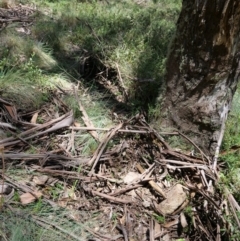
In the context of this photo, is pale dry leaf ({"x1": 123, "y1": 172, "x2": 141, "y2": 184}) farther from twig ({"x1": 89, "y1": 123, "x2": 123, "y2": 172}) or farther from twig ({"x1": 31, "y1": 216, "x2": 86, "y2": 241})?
twig ({"x1": 31, "y1": 216, "x2": 86, "y2": 241})

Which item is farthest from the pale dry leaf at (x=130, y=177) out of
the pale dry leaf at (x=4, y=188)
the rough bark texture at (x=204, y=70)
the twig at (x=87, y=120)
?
the pale dry leaf at (x=4, y=188)

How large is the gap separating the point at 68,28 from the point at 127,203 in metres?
2.56

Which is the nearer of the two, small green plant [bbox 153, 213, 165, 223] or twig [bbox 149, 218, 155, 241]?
twig [bbox 149, 218, 155, 241]

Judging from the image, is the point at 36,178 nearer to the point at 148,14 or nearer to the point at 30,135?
the point at 30,135

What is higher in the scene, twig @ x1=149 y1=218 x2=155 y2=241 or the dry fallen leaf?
the dry fallen leaf

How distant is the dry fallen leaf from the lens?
6.12 feet

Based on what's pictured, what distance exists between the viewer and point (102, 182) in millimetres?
2158

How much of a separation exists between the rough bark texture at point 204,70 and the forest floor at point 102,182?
16 centimetres

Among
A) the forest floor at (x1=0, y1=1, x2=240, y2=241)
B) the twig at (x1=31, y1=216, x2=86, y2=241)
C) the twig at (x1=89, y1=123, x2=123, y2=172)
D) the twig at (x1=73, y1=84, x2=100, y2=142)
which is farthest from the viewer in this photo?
the twig at (x1=73, y1=84, x2=100, y2=142)

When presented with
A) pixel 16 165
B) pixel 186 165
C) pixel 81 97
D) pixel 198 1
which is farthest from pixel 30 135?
pixel 198 1

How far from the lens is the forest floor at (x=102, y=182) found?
1.87 m

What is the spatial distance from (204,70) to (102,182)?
38.2 inches

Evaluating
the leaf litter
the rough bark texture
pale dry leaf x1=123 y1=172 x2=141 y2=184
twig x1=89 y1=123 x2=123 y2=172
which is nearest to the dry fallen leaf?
the leaf litter

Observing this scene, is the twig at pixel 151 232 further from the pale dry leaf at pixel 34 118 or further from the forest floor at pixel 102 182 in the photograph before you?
the pale dry leaf at pixel 34 118
